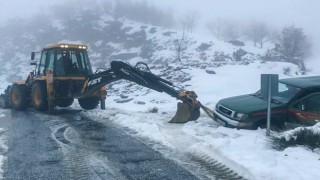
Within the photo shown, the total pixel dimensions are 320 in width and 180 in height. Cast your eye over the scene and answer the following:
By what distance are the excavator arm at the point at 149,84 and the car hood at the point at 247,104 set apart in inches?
43.7

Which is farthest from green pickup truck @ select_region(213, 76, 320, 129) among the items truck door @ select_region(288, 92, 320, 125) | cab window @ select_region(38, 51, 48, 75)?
cab window @ select_region(38, 51, 48, 75)

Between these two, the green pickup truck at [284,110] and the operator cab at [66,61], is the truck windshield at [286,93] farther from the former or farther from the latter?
the operator cab at [66,61]

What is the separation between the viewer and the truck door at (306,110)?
29.9 feet

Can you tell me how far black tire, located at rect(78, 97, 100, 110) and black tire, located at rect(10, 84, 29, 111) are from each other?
7.56 ft

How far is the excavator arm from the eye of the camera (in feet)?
37.2

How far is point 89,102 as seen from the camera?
50.6ft

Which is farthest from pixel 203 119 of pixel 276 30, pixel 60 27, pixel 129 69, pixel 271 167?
pixel 276 30

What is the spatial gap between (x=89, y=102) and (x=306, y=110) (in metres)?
8.85

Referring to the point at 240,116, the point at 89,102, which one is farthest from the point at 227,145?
A: the point at 89,102

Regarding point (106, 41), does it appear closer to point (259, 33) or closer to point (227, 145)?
point (259, 33)

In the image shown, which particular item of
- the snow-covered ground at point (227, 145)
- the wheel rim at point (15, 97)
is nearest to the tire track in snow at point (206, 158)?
the snow-covered ground at point (227, 145)

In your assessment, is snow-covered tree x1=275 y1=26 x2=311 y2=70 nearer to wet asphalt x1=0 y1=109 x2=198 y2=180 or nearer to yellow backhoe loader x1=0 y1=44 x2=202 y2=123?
yellow backhoe loader x1=0 y1=44 x2=202 y2=123

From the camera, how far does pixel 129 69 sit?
1261cm

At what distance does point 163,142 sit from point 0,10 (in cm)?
7152
